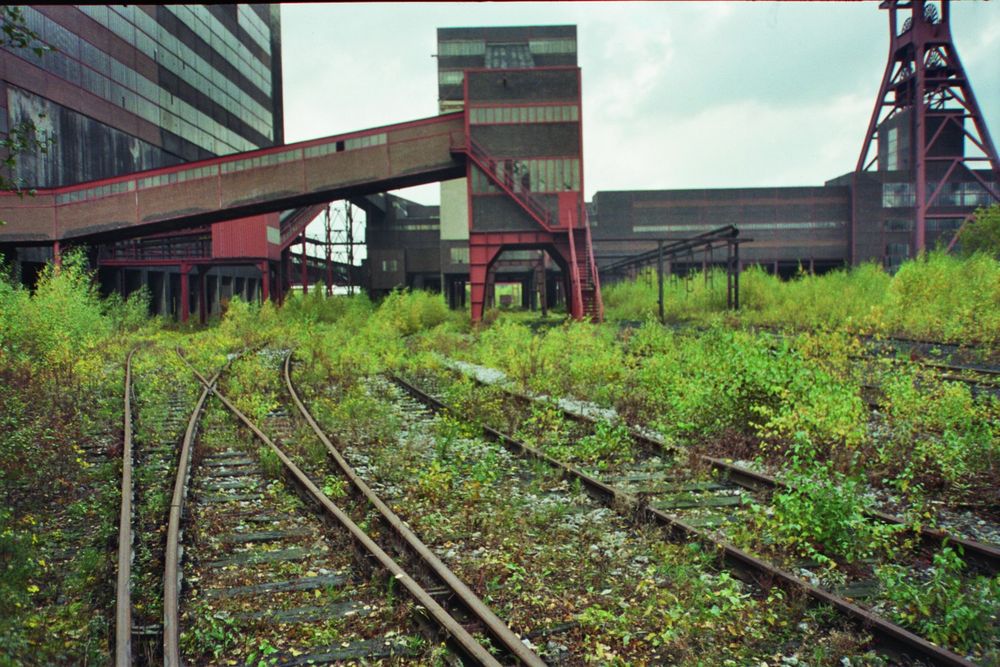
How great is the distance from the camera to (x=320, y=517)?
17.4ft

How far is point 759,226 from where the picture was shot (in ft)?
177

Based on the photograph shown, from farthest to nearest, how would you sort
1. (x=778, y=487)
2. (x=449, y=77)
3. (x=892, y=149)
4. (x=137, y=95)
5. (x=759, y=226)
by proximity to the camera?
1. (x=449, y=77)
2. (x=892, y=149)
3. (x=759, y=226)
4. (x=137, y=95)
5. (x=778, y=487)

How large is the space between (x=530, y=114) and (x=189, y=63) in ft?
80.5

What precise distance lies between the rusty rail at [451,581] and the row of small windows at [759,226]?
52.1 meters

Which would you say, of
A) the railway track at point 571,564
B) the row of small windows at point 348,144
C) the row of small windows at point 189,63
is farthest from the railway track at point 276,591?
the row of small windows at point 189,63

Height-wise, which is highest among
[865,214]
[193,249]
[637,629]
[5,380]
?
[865,214]

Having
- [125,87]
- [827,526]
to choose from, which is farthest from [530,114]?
[827,526]

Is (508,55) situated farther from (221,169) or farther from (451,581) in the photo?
(451,581)

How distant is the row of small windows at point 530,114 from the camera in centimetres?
2497

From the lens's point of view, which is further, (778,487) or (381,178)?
(381,178)

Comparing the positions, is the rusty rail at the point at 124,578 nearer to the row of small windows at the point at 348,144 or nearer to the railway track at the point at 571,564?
the railway track at the point at 571,564

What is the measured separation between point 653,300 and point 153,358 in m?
21.4

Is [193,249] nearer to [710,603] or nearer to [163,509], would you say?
[163,509]

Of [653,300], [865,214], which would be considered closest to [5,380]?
[653,300]
